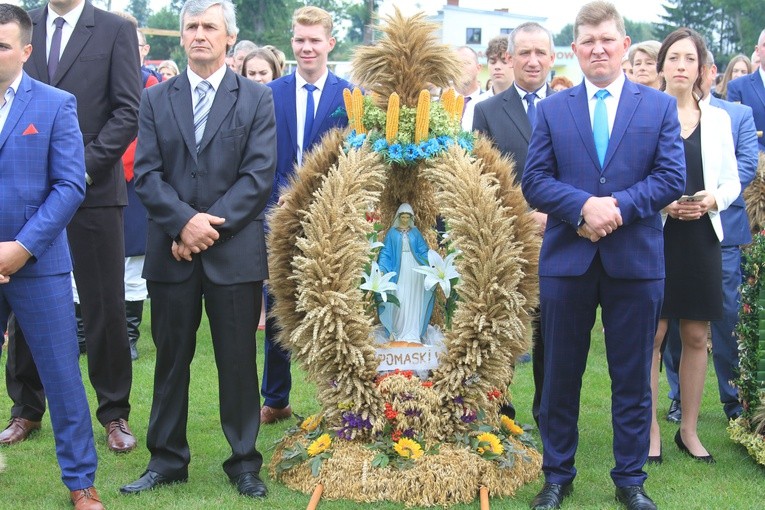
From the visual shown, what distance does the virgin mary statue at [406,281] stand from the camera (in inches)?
221

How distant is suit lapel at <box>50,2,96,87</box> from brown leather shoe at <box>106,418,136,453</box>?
2.19 m

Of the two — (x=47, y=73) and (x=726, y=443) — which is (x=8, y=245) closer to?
(x=47, y=73)

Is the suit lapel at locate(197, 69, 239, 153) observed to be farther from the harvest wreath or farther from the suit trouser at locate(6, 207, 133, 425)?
the suit trouser at locate(6, 207, 133, 425)

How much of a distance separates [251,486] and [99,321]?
167cm

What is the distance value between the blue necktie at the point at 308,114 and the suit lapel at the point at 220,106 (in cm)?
103

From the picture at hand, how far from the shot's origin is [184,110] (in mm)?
5215

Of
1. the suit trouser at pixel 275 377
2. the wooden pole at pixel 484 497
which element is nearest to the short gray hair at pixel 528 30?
the suit trouser at pixel 275 377

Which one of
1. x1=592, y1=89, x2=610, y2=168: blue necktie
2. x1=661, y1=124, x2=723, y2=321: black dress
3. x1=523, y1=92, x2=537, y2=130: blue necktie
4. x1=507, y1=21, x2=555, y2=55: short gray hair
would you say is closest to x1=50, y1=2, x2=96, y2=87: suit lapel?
x1=507, y1=21, x2=555, y2=55: short gray hair

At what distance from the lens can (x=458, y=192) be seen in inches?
212

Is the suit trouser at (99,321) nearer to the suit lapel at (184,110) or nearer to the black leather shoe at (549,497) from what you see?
the suit lapel at (184,110)

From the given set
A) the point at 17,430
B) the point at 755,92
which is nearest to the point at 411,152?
the point at 17,430

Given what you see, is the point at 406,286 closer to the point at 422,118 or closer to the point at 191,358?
the point at 422,118

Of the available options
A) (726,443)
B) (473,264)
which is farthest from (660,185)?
(726,443)

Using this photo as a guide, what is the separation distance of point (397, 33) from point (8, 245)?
2456 millimetres
